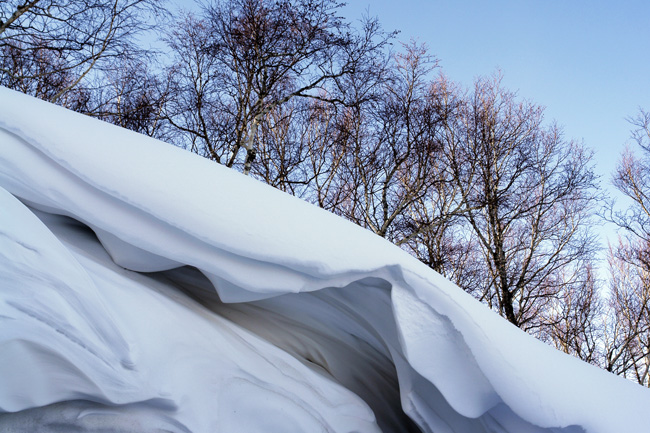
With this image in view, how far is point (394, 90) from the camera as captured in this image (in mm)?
8188

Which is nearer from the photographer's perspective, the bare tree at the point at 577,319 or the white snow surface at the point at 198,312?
the white snow surface at the point at 198,312

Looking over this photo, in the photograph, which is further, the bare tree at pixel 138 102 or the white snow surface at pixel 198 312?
the bare tree at pixel 138 102

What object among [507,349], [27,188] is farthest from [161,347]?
[507,349]

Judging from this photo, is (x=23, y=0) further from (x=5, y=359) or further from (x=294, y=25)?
(x=5, y=359)

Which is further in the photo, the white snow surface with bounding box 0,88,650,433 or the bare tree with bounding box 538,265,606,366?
the bare tree with bounding box 538,265,606,366

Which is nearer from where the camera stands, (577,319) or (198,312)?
(198,312)

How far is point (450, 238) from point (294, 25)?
5551 mm

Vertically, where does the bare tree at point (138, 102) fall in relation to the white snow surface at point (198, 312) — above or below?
above

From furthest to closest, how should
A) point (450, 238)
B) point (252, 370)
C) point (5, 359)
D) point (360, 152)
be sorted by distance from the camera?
point (450, 238) < point (360, 152) < point (252, 370) < point (5, 359)

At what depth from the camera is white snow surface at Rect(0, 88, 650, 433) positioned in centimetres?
54

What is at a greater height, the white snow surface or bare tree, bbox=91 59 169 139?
bare tree, bbox=91 59 169 139

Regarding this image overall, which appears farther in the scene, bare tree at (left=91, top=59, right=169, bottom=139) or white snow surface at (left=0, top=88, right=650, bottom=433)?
bare tree at (left=91, top=59, right=169, bottom=139)

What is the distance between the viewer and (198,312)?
0.79 metres

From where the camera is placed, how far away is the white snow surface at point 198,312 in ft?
1.78
